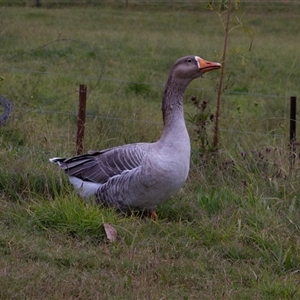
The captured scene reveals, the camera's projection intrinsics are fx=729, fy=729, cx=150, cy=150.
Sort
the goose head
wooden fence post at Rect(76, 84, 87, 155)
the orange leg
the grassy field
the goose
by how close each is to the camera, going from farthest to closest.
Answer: wooden fence post at Rect(76, 84, 87, 155) < the goose head < the orange leg < the goose < the grassy field

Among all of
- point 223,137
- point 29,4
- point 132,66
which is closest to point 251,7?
point 29,4

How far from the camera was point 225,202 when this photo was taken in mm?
6195

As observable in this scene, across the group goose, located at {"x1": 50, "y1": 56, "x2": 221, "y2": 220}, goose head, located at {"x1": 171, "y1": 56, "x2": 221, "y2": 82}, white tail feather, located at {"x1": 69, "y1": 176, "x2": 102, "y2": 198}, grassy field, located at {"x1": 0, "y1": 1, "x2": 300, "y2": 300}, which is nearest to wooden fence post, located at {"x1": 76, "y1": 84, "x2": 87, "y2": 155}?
grassy field, located at {"x1": 0, "y1": 1, "x2": 300, "y2": 300}

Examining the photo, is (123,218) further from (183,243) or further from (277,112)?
(277,112)

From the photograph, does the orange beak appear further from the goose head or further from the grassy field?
the grassy field

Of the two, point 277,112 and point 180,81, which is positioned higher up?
point 180,81

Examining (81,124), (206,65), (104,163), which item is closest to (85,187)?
(104,163)

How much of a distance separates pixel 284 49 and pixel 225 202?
12.7m

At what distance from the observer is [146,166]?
595 cm

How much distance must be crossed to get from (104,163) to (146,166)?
0.51m

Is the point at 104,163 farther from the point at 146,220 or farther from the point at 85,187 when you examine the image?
the point at 146,220

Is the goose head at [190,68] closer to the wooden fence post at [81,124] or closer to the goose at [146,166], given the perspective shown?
the goose at [146,166]

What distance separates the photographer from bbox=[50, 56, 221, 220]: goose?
5918 millimetres

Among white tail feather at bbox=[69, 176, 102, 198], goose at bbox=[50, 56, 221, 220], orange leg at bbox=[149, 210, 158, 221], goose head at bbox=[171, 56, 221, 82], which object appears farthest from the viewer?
goose head at bbox=[171, 56, 221, 82]
